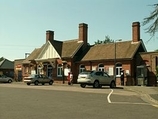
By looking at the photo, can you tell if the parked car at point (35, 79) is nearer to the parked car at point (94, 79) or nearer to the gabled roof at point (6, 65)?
the parked car at point (94, 79)

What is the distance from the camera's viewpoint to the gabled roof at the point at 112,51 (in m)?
42.7

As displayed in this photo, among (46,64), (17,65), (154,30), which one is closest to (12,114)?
(154,30)

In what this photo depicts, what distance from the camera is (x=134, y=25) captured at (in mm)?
44188

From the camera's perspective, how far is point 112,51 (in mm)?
45750

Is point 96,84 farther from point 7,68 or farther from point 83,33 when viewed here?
point 7,68

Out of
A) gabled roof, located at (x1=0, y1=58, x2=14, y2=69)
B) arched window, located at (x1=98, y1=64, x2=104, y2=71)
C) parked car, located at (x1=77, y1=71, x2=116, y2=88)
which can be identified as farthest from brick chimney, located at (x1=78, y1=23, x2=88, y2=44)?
gabled roof, located at (x1=0, y1=58, x2=14, y2=69)

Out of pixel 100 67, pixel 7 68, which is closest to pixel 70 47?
pixel 100 67

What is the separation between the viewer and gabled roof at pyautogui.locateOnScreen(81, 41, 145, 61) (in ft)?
140

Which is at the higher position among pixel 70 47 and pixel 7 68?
pixel 70 47

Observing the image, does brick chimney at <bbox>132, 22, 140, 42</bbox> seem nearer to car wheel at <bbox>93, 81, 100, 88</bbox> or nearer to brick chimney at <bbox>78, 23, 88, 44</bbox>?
brick chimney at <bbox>78, 23, 88, 44</bbox>

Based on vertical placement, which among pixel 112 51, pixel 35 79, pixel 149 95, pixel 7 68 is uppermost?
pixel 112 51

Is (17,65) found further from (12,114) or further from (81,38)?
(12,114)

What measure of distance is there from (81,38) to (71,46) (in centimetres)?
222

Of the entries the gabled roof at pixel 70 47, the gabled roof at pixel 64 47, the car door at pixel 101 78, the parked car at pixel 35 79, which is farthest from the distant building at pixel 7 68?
the car door at pixel 101 78
